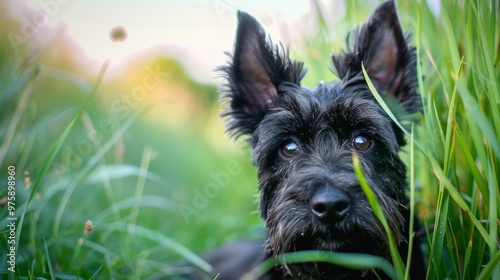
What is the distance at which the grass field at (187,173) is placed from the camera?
237 centimetres

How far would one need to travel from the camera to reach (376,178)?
2.74 m

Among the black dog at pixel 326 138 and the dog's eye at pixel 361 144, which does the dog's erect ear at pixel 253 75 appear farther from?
the dog's eye at pixel 361 144

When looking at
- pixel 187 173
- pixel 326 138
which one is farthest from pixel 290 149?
pixel 187 173

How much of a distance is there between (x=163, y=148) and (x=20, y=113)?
176 inches

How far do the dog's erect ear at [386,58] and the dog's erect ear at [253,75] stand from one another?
45 cm

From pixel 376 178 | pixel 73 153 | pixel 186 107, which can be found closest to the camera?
pixel 376 178

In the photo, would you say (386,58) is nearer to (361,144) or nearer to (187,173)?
(361,144)

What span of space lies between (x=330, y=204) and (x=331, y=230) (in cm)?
17

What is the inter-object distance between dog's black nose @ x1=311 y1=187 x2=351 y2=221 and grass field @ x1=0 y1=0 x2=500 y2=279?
0.37 meters

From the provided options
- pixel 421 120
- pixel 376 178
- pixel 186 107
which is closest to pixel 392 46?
pixel 421 120

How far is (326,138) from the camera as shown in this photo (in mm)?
2910

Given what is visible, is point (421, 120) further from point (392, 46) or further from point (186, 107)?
point (186, 107)

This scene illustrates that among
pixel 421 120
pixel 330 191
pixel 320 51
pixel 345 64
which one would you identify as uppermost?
pixel 320 51

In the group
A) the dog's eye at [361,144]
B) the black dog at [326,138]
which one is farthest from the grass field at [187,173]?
the dog's eye at [361,144]
